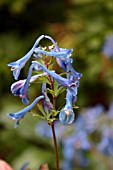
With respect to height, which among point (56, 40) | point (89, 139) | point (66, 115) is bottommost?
point (89, 139)

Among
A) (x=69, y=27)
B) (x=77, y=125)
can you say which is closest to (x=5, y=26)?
(x=69, y=27)

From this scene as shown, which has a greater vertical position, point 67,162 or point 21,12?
point 21,12

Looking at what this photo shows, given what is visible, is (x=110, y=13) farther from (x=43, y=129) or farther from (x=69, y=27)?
(x=43, y=129)

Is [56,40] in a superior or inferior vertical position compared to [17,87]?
superior

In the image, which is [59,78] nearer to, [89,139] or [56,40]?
[89,139]

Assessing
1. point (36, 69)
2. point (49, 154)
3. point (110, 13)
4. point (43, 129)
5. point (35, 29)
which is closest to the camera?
point (36, 69)

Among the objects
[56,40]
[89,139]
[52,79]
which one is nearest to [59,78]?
[52,79]

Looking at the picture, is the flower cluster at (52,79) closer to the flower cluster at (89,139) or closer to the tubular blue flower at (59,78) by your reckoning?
the tubular blue flower at (59,78)

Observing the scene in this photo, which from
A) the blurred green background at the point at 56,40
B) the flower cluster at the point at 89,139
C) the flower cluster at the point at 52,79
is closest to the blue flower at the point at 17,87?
the flower cluster at the point at 52,79

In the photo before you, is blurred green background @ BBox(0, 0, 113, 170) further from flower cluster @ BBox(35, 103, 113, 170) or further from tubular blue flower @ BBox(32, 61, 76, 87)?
tubular blue flower @ BBox(32, 61, 76, 87)
